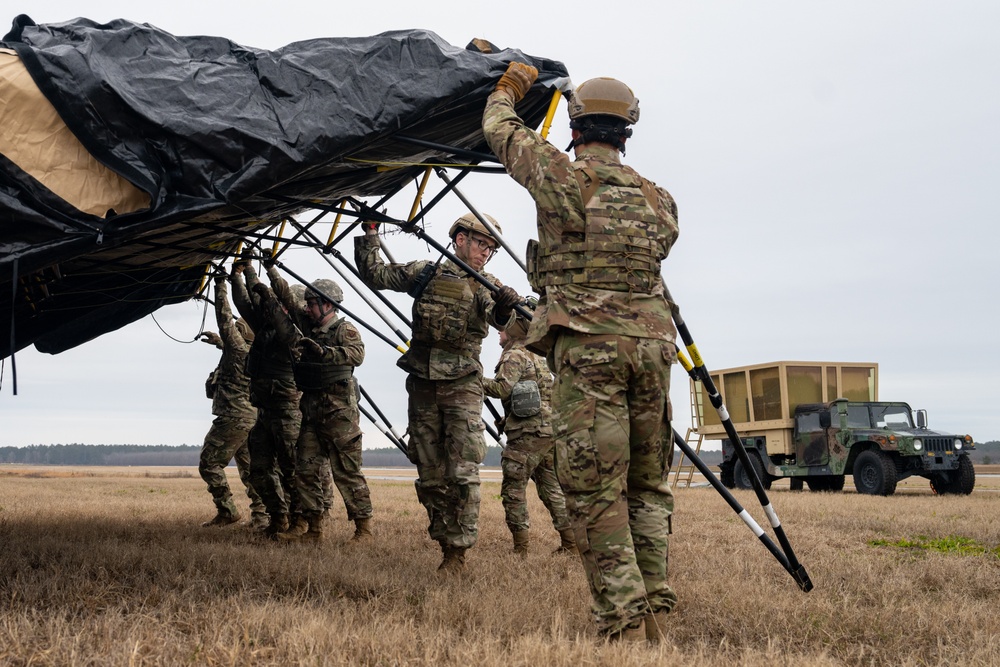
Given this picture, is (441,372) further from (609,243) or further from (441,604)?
(609,243)

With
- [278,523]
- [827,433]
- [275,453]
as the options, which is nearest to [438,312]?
[275,453]

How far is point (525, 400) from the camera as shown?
22.4 ft

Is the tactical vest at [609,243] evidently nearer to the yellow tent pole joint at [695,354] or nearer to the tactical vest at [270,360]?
the yellow tent pole joint at [695,354]

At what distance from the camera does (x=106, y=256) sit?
18.3ft

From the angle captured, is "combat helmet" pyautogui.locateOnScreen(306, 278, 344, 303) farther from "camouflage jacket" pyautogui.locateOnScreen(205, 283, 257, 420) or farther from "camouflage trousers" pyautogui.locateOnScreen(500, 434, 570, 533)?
"camouflage trousers" pyautogui.locateOnScreen(500, 434, 570, 533)

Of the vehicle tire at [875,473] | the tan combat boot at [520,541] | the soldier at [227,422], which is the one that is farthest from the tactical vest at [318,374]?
the vehicle tire at [875,473]

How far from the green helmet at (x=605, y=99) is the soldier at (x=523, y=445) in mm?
2985

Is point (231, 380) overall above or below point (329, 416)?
above

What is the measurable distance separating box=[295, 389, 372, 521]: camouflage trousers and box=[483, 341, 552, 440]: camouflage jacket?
1.22m

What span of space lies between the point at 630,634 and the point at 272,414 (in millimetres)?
5325

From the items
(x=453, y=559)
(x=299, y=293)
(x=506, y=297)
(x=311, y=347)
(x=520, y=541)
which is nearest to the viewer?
(x=506, y=297)

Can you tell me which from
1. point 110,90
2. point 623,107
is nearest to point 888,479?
point 623,107

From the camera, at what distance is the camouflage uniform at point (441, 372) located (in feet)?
18.6

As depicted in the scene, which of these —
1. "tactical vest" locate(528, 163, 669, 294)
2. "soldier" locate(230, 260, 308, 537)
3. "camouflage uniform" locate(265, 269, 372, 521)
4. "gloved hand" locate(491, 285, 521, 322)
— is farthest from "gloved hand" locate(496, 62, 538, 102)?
"soldier" locate(230, 260, 308, 537)
